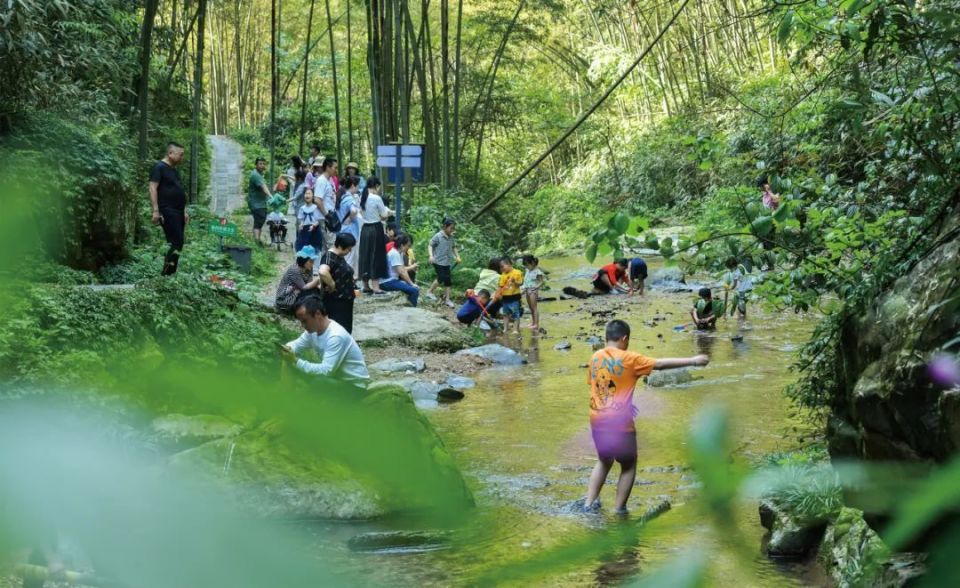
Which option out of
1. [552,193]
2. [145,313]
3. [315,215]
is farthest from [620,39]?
[145,313]

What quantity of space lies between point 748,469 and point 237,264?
40.0 feet

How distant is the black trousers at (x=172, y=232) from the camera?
8828mm

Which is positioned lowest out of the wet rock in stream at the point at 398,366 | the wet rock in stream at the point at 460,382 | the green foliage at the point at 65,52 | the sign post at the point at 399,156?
the wet rock in stream at the point at 460,382

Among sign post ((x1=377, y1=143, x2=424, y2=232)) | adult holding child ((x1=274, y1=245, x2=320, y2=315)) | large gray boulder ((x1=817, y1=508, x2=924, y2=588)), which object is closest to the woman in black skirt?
sign post ((x1=377, y1=143, x2=424, y2=232))

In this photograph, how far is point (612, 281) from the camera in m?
17.6

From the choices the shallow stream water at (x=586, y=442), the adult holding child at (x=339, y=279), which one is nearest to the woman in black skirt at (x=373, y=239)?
the shallow stream water at (x=586, y=442)

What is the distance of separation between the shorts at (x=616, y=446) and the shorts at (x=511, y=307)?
744 centimetres

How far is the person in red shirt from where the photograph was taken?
17.5 meters

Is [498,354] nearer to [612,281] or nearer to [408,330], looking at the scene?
[408,330]

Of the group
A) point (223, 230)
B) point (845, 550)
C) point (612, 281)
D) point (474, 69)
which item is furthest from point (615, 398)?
point (474, 69)

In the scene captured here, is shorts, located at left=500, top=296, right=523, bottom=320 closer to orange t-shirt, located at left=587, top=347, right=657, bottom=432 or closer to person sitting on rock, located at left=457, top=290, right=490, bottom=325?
person sitting on rock, located at left=457, top=290, right=490, bottom=325

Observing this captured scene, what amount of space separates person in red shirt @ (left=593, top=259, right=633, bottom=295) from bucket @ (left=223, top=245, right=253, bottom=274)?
6782 mm

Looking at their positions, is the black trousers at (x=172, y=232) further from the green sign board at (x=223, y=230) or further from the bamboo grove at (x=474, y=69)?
the bamboo grove at (x=474, y=69)

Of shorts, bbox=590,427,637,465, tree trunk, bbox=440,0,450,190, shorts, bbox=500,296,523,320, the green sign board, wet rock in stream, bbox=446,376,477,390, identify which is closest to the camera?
shorts, bbox=590,427,637,465
